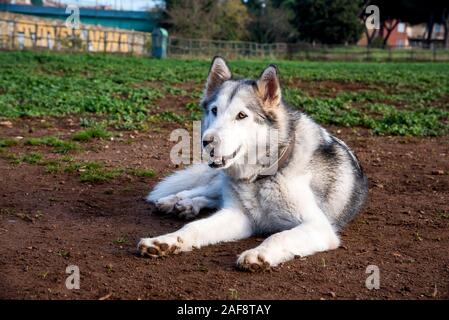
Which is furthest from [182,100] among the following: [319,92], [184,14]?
[184,14]

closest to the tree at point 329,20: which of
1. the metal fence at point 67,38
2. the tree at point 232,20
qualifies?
the tree at point 232,20

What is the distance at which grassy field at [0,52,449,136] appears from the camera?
1104 centimetres

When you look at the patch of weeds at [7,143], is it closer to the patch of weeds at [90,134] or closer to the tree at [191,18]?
the patch of weeds at [90,134]

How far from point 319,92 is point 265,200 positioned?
12216 millimetres

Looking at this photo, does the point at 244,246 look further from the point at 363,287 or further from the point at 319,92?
the point at 319,92

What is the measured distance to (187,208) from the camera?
5.59 m

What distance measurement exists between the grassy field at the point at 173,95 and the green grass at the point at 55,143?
1.57 m

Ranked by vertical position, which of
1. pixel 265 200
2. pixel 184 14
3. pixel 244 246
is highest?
pixel 184 14

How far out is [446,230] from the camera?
536 centimetres

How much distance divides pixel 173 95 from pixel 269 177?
9.77 metres

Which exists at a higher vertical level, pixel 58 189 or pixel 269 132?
pixel 269 132

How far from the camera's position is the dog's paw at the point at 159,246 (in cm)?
427

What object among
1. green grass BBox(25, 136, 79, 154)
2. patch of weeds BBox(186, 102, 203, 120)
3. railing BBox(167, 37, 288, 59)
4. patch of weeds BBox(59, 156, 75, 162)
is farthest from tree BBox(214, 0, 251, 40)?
patch of weeds BBox(59, 156, 75, 162)
